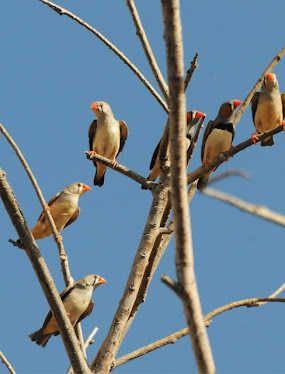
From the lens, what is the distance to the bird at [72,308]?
648cm

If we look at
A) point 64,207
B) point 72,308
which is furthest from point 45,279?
point 64,207

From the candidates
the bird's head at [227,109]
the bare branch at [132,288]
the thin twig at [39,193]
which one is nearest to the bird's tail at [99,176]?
the bird's head at [227,109]

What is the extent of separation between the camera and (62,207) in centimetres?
853

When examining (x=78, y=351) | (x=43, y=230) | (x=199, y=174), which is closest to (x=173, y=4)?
(x=78, y=351)

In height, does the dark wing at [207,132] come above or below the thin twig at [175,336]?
above

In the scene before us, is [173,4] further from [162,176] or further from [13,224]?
[162,176]

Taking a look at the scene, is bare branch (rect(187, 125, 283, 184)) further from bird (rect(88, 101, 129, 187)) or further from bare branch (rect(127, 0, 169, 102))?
bird (rect(88, 101, 129, 187))

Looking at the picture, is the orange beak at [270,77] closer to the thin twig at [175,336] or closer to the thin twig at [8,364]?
the thin twig at [175,336]

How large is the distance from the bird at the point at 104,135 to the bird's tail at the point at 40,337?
297cm

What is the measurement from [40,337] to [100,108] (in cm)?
384

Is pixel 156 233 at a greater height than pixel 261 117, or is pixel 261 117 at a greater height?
pixel 261 117

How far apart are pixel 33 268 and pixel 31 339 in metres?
3.46

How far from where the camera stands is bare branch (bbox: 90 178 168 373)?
12.9 feet

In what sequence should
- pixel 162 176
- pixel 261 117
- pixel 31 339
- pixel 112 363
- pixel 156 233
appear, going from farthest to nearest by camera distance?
1. pixel 261 117
2. pixel 31 339
3. pixel 162 176
4. pixel 156 233
5. pixel 112 363
